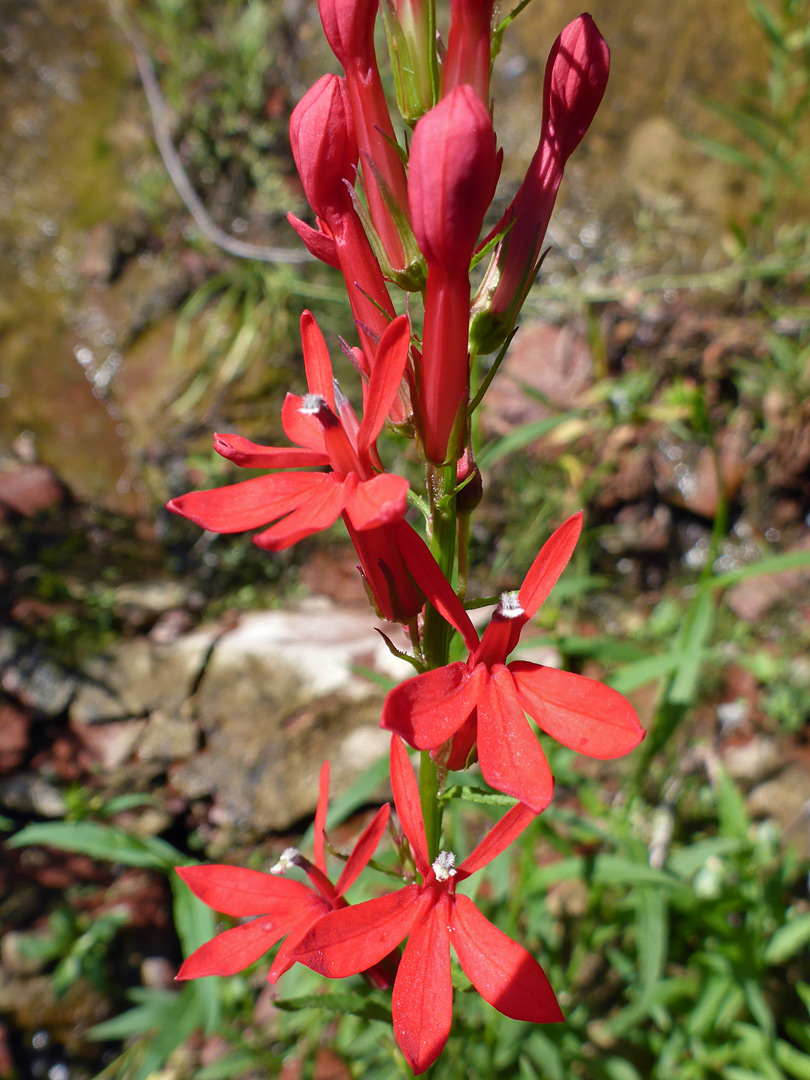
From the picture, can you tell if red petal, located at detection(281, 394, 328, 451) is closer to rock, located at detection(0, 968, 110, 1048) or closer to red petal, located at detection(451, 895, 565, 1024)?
red petal, located at detection(451, 895, 565, 1024)

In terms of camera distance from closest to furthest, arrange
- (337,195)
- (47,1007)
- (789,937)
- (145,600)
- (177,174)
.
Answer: (337,195) < (789,937) < (47,1007) < (145,600) < (177,174)

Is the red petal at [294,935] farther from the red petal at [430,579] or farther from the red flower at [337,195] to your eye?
the red flower at [337,195]

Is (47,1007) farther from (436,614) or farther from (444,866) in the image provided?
(436,614)

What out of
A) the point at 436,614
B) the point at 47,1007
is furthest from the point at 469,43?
the point at 47,1007

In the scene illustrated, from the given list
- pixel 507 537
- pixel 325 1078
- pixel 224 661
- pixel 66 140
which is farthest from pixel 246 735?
pixel 66 140

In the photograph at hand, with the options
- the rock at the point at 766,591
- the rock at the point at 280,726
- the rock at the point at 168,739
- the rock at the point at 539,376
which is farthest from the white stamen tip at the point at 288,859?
the rock at the point at 766,591

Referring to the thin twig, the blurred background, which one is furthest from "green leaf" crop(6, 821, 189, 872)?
the thin twig
